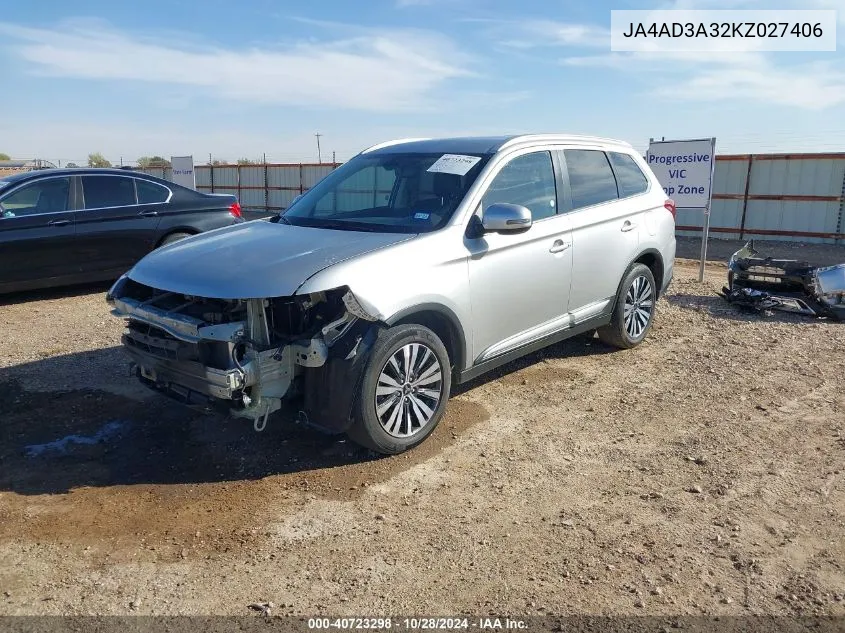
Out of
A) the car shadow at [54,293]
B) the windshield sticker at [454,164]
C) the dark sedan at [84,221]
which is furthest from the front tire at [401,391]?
the car shadow at [54,293]

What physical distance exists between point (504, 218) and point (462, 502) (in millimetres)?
1797

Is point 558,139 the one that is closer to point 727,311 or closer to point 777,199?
point 727,311

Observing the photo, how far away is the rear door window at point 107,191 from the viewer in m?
8.80

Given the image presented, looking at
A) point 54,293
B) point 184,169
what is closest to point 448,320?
point 54,293

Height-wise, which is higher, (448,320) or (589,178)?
(589,178)

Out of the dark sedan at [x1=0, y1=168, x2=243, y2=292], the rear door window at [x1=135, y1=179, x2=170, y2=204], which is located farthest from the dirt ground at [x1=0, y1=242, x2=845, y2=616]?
the rear door window at [x1=135, y1=179, x2=170, y2=204]

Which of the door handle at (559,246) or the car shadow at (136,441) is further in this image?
the door handle at (559,246)

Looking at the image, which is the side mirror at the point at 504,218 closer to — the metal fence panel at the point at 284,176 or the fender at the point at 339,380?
the fender at the point at 339,380

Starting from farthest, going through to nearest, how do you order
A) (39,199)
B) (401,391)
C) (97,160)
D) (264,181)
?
(97,160), (264,181), (39,199), (401,391)

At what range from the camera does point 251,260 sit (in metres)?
4.06

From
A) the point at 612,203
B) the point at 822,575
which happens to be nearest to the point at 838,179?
the point at 612,203

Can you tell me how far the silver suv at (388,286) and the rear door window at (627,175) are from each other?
0.24m

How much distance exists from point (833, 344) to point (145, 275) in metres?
6.28

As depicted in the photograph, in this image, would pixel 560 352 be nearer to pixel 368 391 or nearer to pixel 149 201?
pixel 368 391
